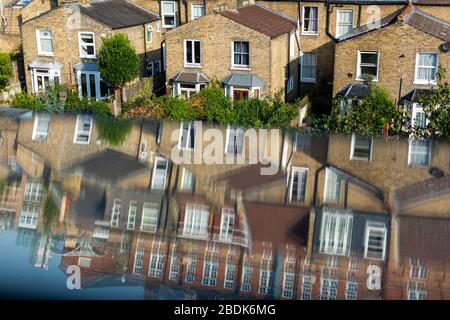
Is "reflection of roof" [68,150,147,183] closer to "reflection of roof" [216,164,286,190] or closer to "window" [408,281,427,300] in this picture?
"reflection of roof" [216,164,286,190]

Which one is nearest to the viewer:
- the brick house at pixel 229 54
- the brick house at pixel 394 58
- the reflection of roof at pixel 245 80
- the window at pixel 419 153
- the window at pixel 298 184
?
the window at pixel 298 184

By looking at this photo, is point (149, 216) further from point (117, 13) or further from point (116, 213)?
point (117, 13)

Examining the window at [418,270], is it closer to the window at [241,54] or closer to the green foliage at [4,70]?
the window at [241,54]

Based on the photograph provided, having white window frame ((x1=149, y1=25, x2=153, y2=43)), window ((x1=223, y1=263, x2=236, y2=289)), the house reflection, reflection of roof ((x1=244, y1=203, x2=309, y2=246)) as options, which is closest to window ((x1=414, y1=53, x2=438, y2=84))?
white window frame ((x1=149, y1=25, x2=153, y2=43))

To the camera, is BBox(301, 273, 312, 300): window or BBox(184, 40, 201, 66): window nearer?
BBox(301, 273, 312, 300): window

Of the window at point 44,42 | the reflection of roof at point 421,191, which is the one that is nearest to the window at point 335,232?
the reflection of roof at point 421,191

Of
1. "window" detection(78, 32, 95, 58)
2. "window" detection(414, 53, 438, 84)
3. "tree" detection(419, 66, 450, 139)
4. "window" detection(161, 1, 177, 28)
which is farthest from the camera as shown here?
"window" detection(161, 1, 177, 28)
